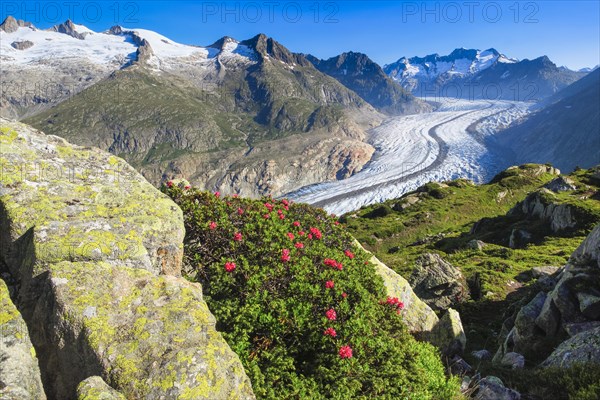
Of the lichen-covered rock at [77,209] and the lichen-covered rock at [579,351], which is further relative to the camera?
the lichen-covered rock at [579,351]

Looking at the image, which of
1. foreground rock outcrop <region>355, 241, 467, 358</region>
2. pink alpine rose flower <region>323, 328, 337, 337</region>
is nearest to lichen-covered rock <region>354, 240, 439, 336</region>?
foreground rock outcrop <region>355, 241, 467, 358</region>

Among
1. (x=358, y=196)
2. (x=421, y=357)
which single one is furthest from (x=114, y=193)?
(x=358, y=196)

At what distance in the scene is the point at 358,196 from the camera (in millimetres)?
140250

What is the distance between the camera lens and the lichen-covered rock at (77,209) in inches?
287

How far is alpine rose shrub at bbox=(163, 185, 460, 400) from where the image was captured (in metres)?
7.14

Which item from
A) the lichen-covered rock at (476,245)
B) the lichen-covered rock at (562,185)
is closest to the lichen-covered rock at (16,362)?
the lichen-covered rock at (476,245)

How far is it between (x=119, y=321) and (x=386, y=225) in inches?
2232

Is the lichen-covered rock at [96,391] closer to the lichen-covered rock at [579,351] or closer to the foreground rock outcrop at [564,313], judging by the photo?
the lichen-covered rock at [579,351]

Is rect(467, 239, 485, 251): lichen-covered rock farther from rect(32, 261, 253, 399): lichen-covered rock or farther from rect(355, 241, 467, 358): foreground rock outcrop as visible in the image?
rect(32, 261, 253, 399): lichen-covered rock

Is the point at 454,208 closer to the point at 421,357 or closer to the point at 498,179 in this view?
the point at 498,179

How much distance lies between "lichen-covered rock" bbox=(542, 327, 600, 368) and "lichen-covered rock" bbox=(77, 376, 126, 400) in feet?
35.9

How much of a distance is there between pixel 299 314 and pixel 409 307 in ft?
24.5

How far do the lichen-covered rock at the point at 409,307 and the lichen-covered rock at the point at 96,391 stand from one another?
9224 mm

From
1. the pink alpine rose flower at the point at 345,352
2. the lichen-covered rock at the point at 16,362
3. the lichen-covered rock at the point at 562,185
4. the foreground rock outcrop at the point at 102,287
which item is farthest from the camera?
the lichen-covered rock at the point at 562,185
